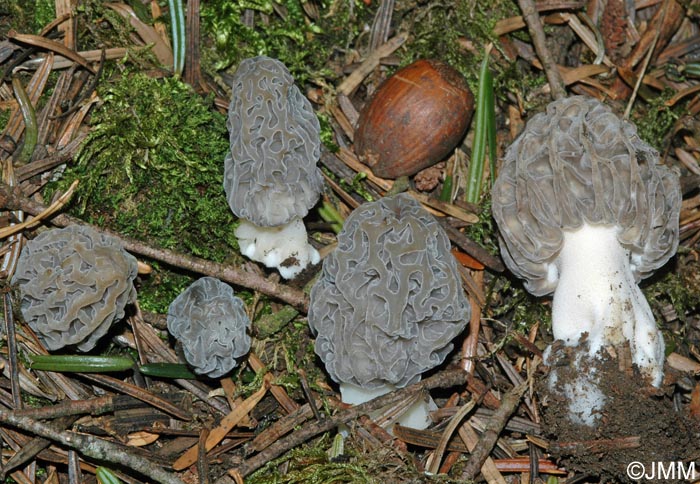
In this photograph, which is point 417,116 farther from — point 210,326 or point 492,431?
point 492,431

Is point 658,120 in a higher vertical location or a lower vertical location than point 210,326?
higher

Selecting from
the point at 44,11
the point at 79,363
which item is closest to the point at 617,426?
the point at 79,363

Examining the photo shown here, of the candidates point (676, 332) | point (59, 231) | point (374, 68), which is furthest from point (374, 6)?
point (676, 332)

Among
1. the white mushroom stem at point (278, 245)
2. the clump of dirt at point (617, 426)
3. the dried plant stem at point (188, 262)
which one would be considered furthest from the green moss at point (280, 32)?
the clump of dirt at point (617, 426)

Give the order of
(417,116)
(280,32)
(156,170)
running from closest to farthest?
(156,170) < (417,116) < (280,32)

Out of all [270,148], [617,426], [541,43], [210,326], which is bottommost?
[617,426]

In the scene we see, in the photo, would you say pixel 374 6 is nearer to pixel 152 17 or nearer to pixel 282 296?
pixel 152 17
